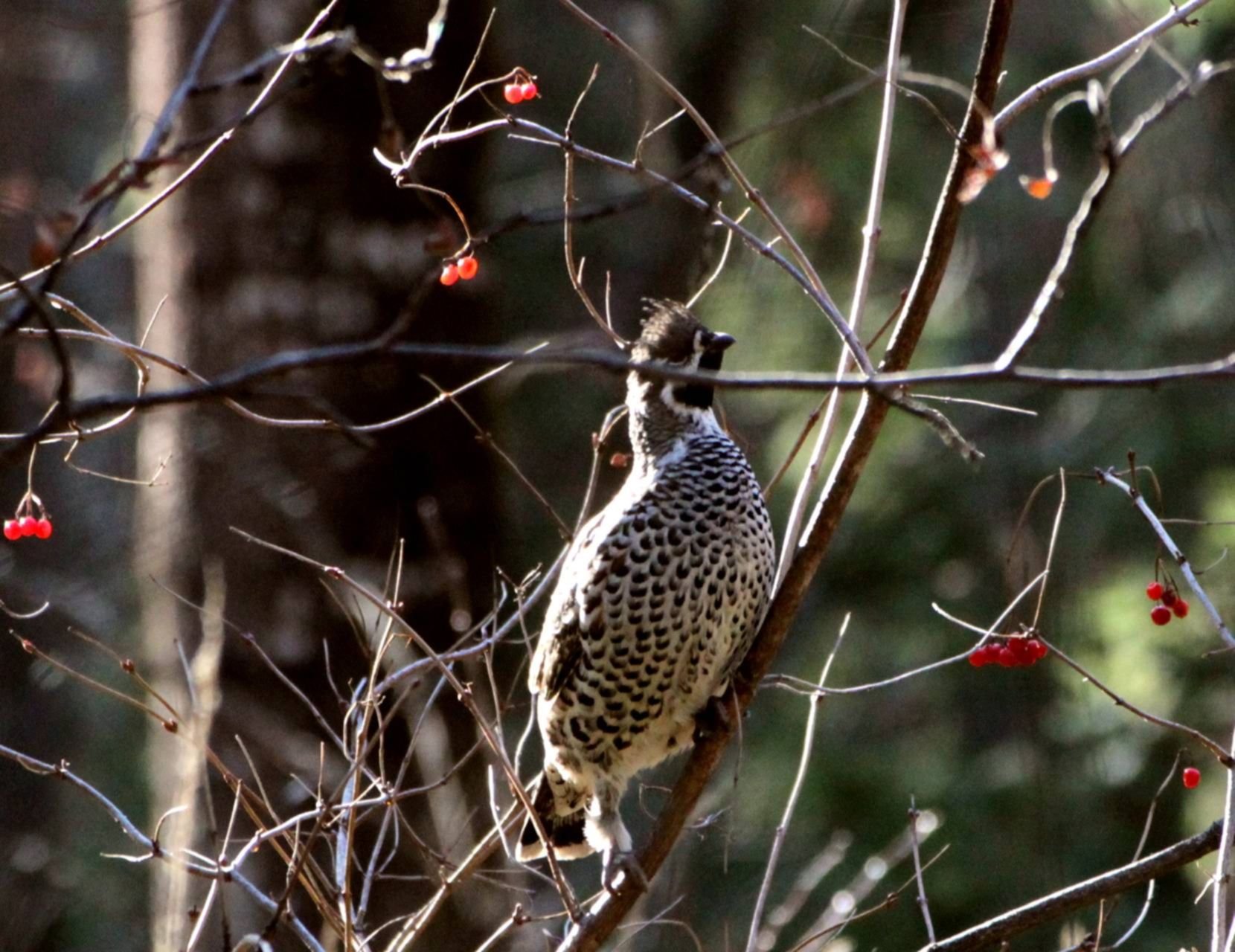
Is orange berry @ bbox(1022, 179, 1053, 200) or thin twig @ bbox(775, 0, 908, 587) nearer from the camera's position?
orange berry @ bbox(1022, 179, 1053, 200)

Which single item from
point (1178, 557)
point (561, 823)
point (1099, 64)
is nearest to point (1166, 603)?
point (1178, 557)

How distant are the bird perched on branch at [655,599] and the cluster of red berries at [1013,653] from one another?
0.91 m

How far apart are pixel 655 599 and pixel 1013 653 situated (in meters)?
1.18

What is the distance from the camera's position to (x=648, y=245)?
33.7 ft

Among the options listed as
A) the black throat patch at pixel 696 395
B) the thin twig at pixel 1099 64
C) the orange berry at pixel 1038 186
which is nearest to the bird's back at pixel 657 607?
the black throat patch at pixel 696 395

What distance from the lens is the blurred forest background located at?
603 centimetres

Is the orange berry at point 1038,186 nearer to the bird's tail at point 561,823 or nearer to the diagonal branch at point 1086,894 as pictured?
the diagonal branch at point 1086,894

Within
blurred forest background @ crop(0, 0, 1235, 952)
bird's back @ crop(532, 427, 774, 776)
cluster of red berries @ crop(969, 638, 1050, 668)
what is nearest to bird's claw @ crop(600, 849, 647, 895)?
bird's back @ crop(532, 427, 774, 776)

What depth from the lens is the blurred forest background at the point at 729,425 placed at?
19.8 ft

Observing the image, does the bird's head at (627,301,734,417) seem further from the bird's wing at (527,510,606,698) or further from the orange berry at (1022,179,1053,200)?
the orange berry at (1022,179,1053,200)

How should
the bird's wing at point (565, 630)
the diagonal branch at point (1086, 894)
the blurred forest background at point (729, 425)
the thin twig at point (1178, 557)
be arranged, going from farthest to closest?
the blurred forest background at point (729, 425) < the bird's wing at point (565, 630) < the diagonal branch at point (1086, 894) < the thin twig at point (1178, 557)

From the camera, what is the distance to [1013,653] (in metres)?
3.51

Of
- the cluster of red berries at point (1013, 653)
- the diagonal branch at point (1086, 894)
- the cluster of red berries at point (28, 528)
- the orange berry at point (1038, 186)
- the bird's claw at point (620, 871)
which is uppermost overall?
the orange berry at point (1038, 186)

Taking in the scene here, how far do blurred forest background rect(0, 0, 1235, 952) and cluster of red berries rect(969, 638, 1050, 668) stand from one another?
1244 millimetres
